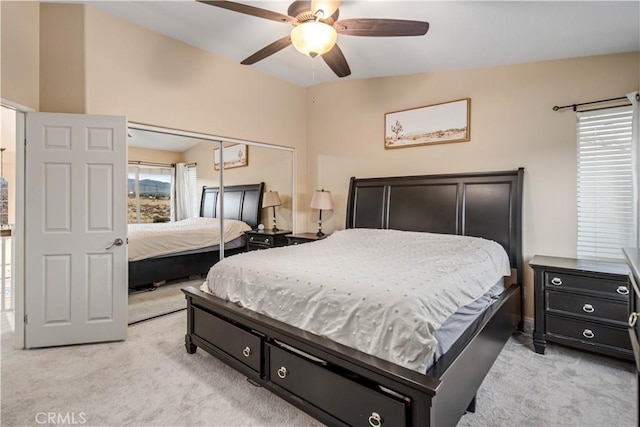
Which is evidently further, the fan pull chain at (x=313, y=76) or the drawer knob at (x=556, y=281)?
the fan pull chain at (x=313, y=76)

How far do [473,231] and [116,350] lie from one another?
3.81 meters

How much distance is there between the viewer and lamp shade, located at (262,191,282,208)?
4.62 m

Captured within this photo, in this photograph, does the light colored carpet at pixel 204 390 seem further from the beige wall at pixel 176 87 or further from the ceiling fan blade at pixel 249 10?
the ceiling fan blade at pixel 249 10

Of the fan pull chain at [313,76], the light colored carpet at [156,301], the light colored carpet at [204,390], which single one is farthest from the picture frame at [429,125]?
the light colored carpet at [156,301]

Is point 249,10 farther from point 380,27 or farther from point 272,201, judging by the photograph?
point 272,201

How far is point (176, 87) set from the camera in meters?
3.64

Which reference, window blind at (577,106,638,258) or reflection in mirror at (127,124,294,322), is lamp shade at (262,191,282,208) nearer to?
reflection in mirror at (127,124,294,322)

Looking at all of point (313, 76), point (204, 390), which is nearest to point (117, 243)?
point (204, 390)

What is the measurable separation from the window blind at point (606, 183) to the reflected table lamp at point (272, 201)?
3.65 metres

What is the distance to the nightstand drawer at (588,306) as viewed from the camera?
2.53 meters

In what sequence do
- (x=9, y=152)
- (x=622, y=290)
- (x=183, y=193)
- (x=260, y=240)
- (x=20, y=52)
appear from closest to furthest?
(x=622, y=290) → (x=20, y=52) → (x=183, y=193) → (x=260, y=240) → (x=9, y=152)

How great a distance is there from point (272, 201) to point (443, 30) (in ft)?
9.89

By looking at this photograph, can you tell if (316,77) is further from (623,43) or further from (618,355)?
(618,355)

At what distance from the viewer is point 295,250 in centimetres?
308
